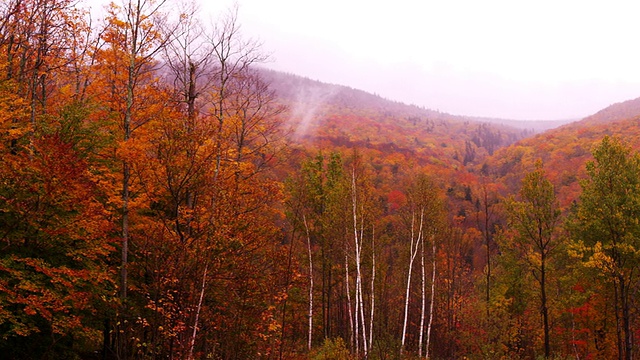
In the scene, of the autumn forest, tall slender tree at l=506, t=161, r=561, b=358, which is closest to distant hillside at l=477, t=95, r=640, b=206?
tall slender tree at l=506, t=161, r=561, b=358

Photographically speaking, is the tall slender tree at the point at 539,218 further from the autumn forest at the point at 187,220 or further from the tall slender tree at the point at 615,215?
the tall slender tree at the point at 615,215

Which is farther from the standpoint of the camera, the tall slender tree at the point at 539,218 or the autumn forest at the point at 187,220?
the tall slender tree at the point at 539,218

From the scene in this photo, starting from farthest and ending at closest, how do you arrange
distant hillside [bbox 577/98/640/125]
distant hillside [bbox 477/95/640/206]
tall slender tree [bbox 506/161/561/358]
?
distant hillside [bbox 577/98/640/125]
distant hillside [bbox 477/95/640/206]
tall slender tree [bbox 506/161/561/358]

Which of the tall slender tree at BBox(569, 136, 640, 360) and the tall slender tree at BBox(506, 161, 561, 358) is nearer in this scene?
the tall slender tree at BBox(569, 136, 640, 360)

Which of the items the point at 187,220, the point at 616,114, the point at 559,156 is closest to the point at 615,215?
the point at 187,220

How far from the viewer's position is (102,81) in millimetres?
12273

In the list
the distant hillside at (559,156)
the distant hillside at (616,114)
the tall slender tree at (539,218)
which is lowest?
the tall slender tree at (539,218)

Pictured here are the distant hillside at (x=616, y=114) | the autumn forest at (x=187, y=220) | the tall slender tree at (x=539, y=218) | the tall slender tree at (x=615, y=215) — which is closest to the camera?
the autumn forest at (x=187, y=220)

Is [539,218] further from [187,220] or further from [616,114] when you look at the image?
[616,114]

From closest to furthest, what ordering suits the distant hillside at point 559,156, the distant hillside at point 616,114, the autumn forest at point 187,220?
the autumn forest at point 187,220
the distant hillside at point 559,156
the distant hillside at point 616,114

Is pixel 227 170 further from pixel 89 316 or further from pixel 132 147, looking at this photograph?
pixel 89 316

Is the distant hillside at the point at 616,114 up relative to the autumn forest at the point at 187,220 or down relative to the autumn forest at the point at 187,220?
up

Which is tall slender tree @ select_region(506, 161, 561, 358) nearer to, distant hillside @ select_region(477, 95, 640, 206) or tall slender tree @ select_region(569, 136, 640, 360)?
tall slender tree @ select_region(569, 136, 640, 360)

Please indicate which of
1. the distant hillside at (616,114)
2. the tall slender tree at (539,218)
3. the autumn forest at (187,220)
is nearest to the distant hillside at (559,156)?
the tall slender tree at (539,218)
